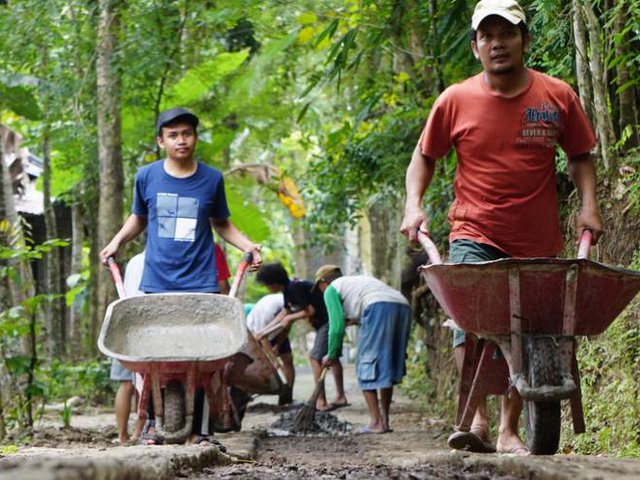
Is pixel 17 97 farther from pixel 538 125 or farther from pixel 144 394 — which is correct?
pixel 538 125

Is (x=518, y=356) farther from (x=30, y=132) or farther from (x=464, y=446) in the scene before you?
(x=30, y=132)

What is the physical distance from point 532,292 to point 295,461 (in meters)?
2.23

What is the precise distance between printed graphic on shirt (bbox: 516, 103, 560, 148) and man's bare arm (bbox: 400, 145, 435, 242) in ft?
1.66

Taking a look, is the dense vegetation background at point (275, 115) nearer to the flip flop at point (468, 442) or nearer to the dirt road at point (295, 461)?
the flip flop at point (468, 442)

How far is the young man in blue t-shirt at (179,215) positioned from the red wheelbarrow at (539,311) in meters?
2.34

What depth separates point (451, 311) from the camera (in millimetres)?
4832

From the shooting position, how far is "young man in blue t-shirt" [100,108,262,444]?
22.7 feet

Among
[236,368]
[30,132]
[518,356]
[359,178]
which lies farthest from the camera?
[30,132]

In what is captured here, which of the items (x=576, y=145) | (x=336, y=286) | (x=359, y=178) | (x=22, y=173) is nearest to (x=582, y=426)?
(x=576, y=145)

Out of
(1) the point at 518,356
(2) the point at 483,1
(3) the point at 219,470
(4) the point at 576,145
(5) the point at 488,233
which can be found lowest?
(3) the point at 219,470

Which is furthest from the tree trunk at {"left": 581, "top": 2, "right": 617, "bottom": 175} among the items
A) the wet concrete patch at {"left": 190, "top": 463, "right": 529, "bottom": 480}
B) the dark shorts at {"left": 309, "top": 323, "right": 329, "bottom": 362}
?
the dark shorts at {"left": 309, "top": 323, "right": 329, "bottom": 362}

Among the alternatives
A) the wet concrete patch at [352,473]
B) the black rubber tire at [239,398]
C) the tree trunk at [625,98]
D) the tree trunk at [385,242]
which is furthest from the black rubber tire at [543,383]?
the tree trunk at [385,242]

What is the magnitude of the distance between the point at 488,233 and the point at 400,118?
611 centimetres

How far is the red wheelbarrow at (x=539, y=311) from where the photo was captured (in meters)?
4.52
